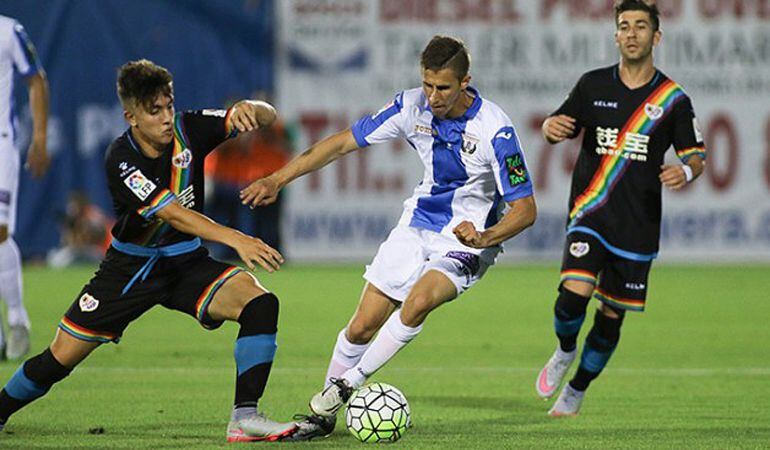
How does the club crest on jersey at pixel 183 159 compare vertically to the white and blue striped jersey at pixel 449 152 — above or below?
above

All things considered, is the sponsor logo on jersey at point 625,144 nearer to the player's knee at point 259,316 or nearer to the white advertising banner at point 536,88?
the player's knee at point 259,316

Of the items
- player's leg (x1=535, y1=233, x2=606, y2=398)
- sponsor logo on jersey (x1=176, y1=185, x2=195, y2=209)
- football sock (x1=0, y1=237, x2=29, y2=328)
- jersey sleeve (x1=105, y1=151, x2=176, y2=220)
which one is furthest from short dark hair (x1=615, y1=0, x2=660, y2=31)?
football sock (x1=0, y1=237, x2=29, y2=328)

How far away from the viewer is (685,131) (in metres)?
7.88

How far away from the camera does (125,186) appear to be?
21.7 feet

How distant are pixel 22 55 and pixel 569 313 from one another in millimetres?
3993

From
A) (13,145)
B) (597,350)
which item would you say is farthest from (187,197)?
(13,145)

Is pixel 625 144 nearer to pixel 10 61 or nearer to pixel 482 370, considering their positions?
pixel 482 370

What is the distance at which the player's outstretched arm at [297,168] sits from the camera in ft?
22.0

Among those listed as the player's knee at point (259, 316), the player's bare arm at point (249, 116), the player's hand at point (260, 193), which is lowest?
the player's knee at point (259, 316)

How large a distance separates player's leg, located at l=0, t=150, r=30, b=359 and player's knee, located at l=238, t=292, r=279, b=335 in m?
3.16

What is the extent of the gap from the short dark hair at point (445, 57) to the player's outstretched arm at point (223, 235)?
4.09 ft

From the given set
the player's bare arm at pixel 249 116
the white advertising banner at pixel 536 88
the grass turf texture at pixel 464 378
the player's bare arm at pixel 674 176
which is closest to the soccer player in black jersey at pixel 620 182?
the player's bare arm at pixel 674 176

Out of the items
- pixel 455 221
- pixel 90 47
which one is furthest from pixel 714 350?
pixel 90 47

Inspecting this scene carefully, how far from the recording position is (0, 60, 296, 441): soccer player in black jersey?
659 cm
